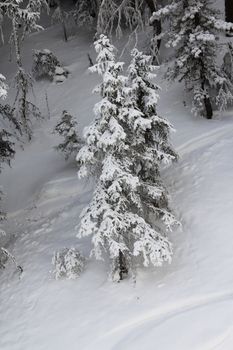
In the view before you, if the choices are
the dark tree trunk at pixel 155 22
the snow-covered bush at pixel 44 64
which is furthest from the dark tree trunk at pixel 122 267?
the snow-covered bush at pixel 44 64

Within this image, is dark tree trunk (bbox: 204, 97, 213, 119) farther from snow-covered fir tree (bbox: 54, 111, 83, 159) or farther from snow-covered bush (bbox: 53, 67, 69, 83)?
snow-covered bush (bbox: 53, 67, 69, 83)

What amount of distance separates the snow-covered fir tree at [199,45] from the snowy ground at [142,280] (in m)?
1.23

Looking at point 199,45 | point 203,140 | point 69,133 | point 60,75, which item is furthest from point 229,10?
point 60,75

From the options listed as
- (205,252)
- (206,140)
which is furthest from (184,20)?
(205,252)

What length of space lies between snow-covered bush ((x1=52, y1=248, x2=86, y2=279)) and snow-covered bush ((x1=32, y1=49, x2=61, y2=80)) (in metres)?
16.3

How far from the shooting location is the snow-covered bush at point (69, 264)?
43.2ft

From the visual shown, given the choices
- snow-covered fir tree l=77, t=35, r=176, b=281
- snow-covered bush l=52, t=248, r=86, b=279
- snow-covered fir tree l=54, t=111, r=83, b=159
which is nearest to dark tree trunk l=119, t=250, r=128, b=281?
snow-covered fir tree l=77, t=35, r=176, b=281

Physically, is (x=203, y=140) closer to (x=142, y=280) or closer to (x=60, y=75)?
(x=142, y=280)

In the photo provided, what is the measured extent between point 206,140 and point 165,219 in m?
5.75

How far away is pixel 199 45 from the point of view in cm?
1698

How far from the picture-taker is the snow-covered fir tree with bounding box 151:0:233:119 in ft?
55.7

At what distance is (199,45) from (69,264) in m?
8.77

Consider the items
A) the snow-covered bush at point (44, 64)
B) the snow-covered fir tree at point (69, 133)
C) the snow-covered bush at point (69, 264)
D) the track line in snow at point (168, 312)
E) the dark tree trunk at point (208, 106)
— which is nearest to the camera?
the track line in snow at point (168, 312)

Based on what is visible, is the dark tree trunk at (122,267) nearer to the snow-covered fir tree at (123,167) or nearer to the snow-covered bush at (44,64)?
the snow-covered fir tree at (123,167)
